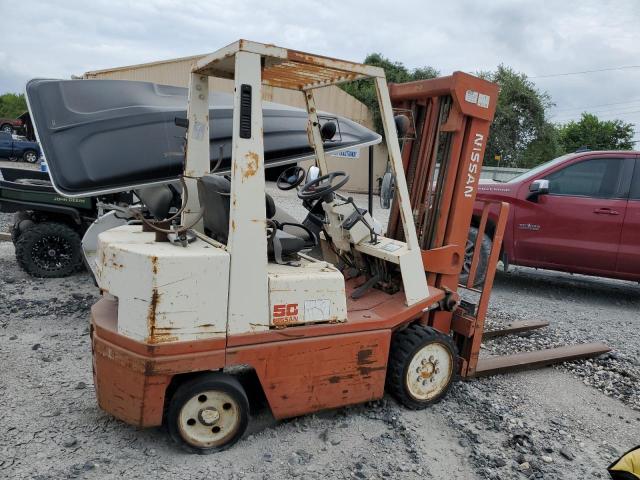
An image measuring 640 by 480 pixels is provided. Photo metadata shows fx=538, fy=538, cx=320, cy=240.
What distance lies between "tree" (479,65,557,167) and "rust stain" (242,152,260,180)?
23988 millimetres

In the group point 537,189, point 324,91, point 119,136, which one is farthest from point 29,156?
point 537,189

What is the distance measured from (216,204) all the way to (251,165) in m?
0.47

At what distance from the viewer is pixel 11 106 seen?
63.6m

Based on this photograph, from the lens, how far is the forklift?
2748 millimetres

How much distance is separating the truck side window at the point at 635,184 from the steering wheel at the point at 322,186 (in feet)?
14.5

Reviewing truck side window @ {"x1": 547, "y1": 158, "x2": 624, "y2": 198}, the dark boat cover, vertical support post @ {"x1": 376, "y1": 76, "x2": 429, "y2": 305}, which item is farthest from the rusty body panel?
truck side window @ {"x1": 547, "y1": 158, "x2": 624, "y2": 198}

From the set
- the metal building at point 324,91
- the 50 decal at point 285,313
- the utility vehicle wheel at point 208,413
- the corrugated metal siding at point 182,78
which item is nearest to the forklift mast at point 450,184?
the 50 decal at point 285,313

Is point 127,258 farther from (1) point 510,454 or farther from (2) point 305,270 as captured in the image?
(1) point 510,454

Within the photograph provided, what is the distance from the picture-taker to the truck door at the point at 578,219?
6379 mm

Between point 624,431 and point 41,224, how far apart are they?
6397mm

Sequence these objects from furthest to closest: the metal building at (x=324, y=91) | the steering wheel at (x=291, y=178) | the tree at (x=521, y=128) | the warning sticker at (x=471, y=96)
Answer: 1. the tree at (x=521, y=128)
2. the metal building at (x=324, y=91)
3. the steering wheel at (x=291, y=178)
4. the warning sticker at (x=471, y=96)

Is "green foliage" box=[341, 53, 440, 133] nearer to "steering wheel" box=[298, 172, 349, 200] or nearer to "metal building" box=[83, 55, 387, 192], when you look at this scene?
"metal building" box=[83, 55, 387, 192]

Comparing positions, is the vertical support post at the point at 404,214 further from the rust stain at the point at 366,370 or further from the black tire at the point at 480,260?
the black tire at the point at 480,260

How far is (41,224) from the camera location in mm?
6605
